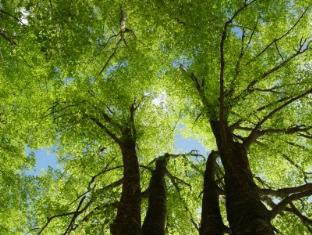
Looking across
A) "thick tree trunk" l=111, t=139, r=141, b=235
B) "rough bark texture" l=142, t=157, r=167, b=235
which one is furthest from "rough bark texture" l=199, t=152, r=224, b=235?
"thick tree trunk" l=111, t=139, r=141, b=235

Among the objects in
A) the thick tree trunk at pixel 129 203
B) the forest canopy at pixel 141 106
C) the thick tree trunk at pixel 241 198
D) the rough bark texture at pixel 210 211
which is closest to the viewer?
the thick tree trunk at pixel 241 198

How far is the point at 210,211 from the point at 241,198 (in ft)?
2.93

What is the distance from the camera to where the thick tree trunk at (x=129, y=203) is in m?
7.19

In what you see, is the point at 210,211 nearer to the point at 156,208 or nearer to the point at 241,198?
the point at 241,198

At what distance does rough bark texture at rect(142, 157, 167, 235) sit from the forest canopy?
36 millimetres

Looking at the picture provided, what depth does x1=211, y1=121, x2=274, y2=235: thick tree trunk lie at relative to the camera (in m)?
5.85

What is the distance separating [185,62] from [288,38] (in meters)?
3.73

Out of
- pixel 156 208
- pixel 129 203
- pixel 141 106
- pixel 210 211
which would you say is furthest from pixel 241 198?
pixel 141 106

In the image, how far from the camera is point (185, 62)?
40.6ft

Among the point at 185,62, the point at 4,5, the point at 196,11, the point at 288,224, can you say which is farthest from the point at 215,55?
the point at 4,5

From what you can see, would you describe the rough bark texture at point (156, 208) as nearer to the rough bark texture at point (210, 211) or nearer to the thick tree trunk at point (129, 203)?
the thick tree trunk at point (129, 203)

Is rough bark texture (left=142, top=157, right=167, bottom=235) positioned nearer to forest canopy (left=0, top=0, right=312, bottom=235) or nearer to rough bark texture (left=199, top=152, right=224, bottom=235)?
forest canopy (left=0, top=0, right=312, bottom=235)

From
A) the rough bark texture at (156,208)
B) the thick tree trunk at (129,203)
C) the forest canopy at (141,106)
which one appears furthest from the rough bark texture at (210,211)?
the thick tree trunk at (129,203)

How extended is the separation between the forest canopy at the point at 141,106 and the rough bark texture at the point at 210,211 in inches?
1.5
